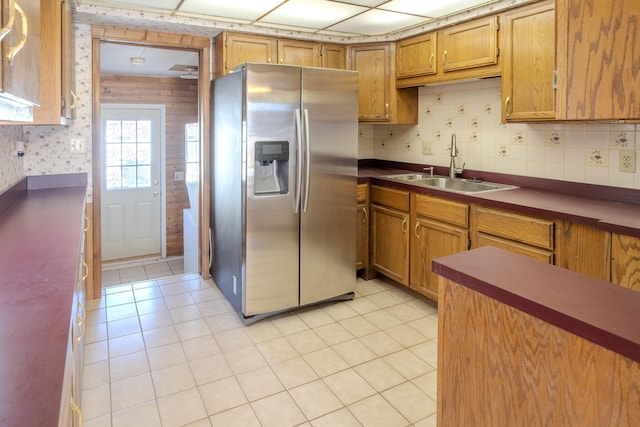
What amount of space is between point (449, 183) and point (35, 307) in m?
3.09

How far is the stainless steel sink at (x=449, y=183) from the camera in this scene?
3.23 metres

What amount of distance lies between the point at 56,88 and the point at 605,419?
244cm

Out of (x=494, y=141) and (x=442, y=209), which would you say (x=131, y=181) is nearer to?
(x=442, y=209)

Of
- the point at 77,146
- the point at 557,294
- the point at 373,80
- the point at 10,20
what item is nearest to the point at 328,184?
the point at 373,80

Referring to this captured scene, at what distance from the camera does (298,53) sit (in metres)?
3.62

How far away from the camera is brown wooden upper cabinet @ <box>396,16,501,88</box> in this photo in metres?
2.89

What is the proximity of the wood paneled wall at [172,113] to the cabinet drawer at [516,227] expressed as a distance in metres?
4.12

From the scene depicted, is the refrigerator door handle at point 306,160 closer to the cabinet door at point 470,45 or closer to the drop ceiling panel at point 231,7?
the drop ceiling panel at point 231,7

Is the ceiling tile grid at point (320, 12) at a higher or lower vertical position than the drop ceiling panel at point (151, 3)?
higher

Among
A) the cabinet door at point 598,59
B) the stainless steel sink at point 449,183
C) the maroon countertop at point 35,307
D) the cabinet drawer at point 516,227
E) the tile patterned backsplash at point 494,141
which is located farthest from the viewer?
the stainless steel sink at point 449,183

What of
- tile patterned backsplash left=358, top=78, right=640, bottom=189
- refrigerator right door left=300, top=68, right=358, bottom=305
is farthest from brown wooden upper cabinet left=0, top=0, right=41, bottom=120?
tile patterned backsplash left=358, top=78, right=640, bottom=189

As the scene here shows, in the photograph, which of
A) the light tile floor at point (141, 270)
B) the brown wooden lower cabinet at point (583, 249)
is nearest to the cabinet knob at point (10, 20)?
the brown wooden lower cabinet at point (583, 249)

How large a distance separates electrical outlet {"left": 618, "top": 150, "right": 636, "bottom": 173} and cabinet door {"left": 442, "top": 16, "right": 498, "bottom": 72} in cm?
93

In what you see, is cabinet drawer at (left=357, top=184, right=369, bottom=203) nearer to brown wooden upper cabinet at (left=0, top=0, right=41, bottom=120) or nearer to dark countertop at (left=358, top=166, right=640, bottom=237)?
dark countertop at (left=358, top=166, right=640, bottom=237)
